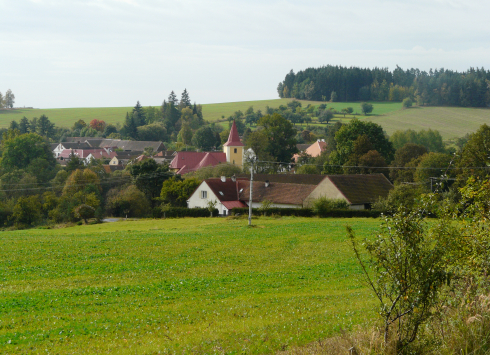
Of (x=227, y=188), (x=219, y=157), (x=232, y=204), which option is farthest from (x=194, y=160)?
(x=232, y=204)

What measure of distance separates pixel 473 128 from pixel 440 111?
101 ft

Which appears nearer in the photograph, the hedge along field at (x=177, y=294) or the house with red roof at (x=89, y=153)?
the hedge along field at (x=177, y=294)

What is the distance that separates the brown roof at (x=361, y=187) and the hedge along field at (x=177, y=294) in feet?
89.5

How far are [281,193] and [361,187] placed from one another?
413 inches

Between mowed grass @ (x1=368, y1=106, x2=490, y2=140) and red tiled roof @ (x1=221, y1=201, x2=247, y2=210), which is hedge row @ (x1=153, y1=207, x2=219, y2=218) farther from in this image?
mowed grass @ (x1=368, y1=106, x2=490, y2=140)

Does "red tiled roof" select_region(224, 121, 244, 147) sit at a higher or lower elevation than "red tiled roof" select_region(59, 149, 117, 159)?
higher

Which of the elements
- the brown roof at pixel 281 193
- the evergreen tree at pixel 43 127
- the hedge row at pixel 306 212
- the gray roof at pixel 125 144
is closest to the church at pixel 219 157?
the brown roof at pixel 281 193

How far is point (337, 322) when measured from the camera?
12.3 m

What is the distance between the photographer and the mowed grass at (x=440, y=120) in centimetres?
14162

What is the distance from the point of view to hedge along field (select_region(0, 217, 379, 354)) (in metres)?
11.4

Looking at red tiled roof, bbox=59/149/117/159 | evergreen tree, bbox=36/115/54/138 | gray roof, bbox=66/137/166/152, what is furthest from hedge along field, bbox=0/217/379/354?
evergreen tree, bbox=36/115/54/138

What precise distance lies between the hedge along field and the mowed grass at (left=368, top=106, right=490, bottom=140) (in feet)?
388

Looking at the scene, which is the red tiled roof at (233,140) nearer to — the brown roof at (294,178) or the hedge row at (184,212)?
the brown roof at (294,178)

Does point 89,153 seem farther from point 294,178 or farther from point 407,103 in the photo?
point 407,103
